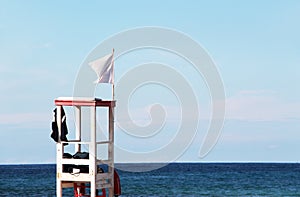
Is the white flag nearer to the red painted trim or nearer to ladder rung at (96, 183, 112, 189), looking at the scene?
the red painted trim

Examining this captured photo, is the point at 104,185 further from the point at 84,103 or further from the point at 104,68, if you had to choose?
the point at 104,68

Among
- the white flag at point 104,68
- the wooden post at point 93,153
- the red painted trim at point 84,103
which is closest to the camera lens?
the wooden post at point 93,153

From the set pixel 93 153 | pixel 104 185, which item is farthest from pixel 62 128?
pixel 104 185

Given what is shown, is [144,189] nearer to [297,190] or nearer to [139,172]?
[297,190]

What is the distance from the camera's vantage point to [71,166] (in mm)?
22938

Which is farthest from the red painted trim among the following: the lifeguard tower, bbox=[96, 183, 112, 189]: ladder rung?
bbox=[96, 183, 112, 189]: ladder rung

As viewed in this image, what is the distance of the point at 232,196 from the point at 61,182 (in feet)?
120

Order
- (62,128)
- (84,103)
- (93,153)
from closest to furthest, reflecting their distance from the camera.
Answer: (93,153) < (84,103) < (62,128)

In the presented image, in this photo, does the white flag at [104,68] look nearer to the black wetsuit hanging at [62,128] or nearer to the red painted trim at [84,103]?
the red painted trim at [84,103]

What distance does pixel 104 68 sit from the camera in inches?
908

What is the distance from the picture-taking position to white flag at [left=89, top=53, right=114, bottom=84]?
2295 cm

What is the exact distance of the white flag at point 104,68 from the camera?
22953 mm

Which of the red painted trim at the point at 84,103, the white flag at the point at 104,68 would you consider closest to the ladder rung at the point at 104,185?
the red painted trim at the point at 84,103

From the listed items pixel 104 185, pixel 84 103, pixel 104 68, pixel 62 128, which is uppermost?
pixel 104 68
